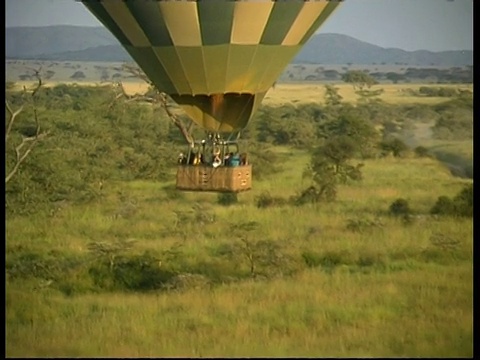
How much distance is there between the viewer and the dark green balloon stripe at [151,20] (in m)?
2.74

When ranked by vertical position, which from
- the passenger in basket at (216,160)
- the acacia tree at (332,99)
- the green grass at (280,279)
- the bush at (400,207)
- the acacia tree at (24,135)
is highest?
the acacia tree at (332,99)

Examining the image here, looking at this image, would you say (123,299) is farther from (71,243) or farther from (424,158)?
(424,158)

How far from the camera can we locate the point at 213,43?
2.79m

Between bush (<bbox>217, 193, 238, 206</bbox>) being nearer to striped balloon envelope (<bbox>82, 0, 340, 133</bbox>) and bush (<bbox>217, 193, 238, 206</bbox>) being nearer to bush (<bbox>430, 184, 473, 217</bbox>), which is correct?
striped balloon envelope (<bbox>82, 0, 340, 133</bbox>)

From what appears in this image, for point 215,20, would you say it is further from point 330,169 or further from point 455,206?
point 455,206

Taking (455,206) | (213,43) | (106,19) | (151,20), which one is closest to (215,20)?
(213,43)

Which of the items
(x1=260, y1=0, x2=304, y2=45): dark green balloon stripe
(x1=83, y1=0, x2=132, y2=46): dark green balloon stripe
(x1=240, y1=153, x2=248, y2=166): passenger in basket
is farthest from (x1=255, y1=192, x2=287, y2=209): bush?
(x1=83, y1=0, x2=132, y2=46): dark green balloon stripe

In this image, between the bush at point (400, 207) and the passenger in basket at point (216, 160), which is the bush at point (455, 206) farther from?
the passenger in basket at point (216, 160)

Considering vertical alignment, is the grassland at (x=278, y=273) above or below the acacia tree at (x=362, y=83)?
below

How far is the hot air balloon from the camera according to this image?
2.76 meters

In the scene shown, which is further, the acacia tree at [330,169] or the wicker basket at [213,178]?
the acacia tree at [330,169]

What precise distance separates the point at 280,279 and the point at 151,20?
108 centimetres

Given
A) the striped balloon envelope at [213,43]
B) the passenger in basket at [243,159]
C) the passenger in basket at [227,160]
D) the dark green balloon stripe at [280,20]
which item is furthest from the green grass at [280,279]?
the dark green balloon stripe at [280,20]

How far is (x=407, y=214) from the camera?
3254 millimetres
